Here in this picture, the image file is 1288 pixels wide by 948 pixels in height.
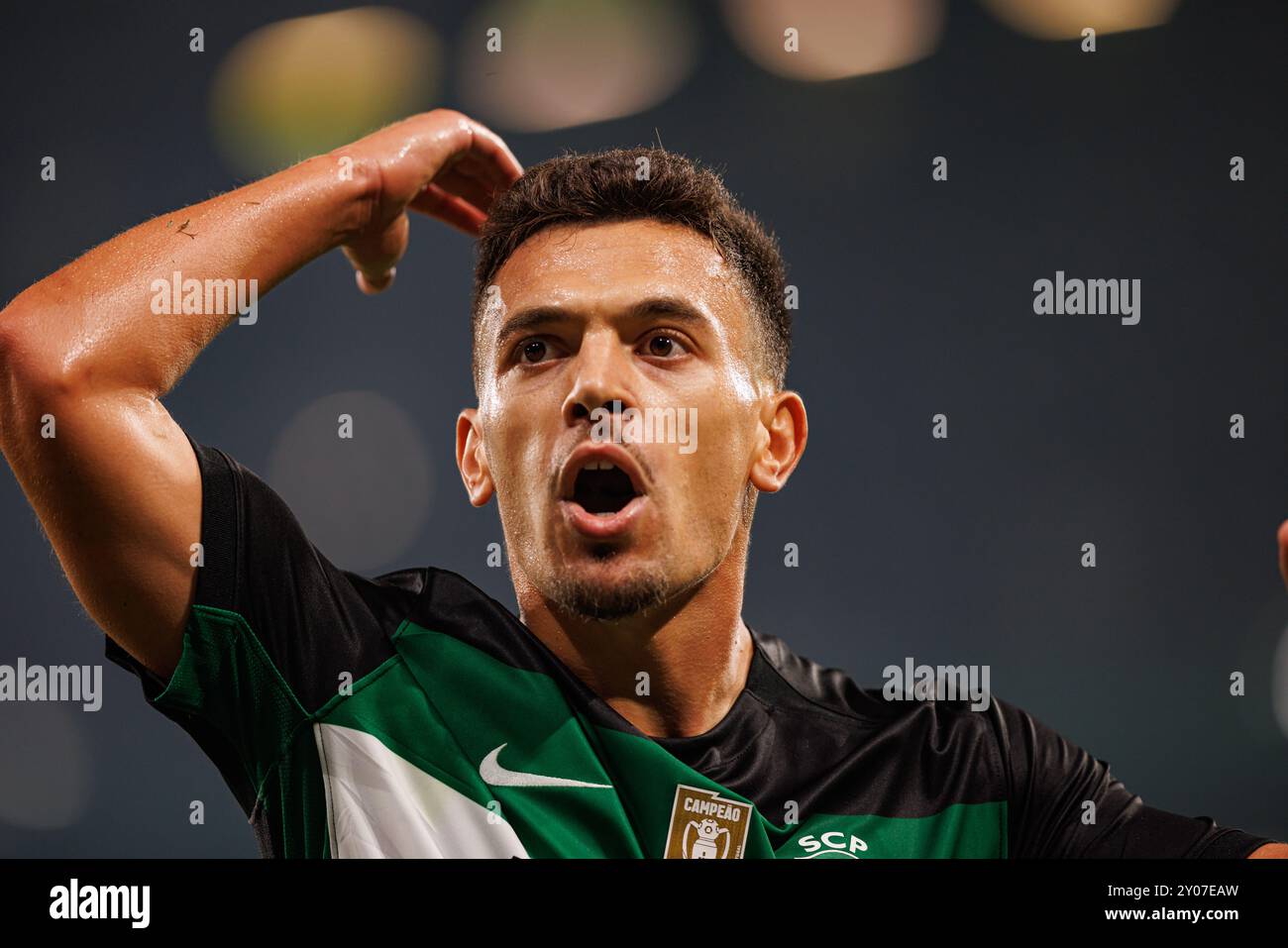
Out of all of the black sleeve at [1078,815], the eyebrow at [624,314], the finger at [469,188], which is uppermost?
the finger at [469,188]

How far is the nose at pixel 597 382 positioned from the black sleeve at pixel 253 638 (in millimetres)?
519

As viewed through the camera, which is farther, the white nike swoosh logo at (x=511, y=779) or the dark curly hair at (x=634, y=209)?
the dark curly hair at (x=634, y=209)

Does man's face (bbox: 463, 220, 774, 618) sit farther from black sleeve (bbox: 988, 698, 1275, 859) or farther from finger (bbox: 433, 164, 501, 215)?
black sleeve (bbox: 988, 698, 1275, 859)

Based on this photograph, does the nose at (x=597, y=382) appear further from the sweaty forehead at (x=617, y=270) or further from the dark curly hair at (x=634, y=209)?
the dark curly hair at (x=634, y=209)

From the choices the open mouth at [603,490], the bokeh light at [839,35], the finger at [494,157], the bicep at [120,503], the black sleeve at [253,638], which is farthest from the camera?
the bokeh light at [839,35]

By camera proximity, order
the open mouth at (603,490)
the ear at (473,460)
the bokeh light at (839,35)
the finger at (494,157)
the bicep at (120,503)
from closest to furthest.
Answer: the bicep at (120,503), the open mouth at (603,490), the ear at (473,460), the finger at (494,157), the bokeh light at (839,35)

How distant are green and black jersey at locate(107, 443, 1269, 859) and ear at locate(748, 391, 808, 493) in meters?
0.41

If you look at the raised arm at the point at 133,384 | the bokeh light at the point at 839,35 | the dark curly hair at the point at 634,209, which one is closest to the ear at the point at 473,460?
the dark curly hair at the point at 634,209

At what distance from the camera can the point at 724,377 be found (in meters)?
2.16

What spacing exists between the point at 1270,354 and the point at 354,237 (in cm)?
205

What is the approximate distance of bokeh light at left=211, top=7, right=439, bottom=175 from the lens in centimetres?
265

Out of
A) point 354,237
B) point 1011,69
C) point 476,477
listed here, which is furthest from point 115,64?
point 1011,69

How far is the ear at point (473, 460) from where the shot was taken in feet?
7.34

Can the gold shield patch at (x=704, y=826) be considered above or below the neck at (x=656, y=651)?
below
